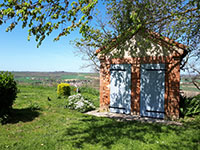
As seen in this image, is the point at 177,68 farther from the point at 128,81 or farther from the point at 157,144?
the point at 157,144

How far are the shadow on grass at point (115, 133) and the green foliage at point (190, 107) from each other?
7.17ft

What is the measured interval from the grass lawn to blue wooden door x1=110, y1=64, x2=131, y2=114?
6.30ft

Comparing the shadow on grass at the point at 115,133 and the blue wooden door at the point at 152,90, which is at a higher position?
the blue wooden door at the point at 152,90

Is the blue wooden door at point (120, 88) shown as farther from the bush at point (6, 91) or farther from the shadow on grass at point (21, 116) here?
the bush at point (6, 91)

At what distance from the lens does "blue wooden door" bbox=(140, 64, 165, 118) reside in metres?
8.35

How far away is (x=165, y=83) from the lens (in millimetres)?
8297

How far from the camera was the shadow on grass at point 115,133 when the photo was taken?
17.1ft

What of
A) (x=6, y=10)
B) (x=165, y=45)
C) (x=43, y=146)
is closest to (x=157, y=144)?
(x=43, y=146)

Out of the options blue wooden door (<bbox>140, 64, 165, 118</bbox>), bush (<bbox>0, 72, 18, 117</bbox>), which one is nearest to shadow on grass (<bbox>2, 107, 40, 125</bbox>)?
bush (<bbox>0, 72, 18, 117</bbox>)

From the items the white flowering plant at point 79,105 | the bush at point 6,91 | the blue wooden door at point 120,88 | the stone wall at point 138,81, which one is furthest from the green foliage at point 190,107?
the bush at point 6,91

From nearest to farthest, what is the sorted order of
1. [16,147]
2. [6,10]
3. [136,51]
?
[6,10], [16,147], [136,51]

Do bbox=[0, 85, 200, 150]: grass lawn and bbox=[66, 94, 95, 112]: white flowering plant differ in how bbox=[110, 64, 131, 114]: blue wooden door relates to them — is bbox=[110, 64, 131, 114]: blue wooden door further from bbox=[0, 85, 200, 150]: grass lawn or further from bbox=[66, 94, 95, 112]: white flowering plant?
bbox=[0, 85, 200, 150]: grass lawn

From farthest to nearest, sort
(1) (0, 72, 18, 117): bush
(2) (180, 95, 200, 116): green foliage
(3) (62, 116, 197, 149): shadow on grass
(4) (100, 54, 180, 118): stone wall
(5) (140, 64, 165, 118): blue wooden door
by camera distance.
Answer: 1. (2) (180, 95, 200, 116): green foliage
2. (5) (140, 64, 165, 118): blue wooden door
3. (4) (100, 54, 180, 118): stone wall
4. (1) (0, 72, 18, 117): bush
5. (3) (62, 116, 197, 149): shadow on grass

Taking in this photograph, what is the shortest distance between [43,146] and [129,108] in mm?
5355
